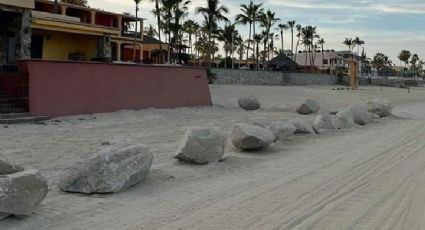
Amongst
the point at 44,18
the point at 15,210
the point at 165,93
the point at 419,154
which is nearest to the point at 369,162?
the point at 419,154

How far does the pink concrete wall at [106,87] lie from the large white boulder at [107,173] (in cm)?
1028

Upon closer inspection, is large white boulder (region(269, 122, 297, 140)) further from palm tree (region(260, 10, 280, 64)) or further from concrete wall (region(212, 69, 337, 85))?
palm tree (region(260, 10, 280, 64))

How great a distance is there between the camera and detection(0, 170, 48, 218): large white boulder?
5.89 meters

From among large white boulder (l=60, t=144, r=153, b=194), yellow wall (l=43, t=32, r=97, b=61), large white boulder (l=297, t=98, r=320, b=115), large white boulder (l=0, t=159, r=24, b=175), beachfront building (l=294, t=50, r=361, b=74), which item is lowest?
large white boulder (l=60, t=144, r=153, b=194)

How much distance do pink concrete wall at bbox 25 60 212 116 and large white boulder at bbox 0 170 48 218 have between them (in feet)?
38.1

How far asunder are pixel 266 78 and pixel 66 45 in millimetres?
26350

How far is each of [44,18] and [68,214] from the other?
22073 millimetres

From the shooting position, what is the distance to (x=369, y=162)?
11.0 m

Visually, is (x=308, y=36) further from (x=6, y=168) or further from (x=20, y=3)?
(x=6, y=168)

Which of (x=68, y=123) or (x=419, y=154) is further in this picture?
(x=68, y=123)

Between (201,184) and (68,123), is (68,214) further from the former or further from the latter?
(68,123)

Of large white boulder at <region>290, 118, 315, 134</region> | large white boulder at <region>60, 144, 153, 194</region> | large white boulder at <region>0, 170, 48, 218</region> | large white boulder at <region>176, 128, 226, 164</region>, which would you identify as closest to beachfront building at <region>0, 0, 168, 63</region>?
large white boulder at <region>290, 118, 315, 134</region>

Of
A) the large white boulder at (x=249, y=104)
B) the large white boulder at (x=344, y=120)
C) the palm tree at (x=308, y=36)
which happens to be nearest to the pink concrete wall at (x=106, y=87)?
the large white boulder at (x=249, y=104)

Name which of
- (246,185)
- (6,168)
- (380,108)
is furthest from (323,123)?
(6,168)
